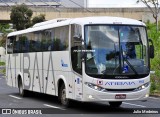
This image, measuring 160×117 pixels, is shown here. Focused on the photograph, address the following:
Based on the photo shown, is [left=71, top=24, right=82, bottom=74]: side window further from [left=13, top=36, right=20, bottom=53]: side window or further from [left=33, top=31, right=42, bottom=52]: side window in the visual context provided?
[left=13, top=36, right=20, bottom=53]: side window

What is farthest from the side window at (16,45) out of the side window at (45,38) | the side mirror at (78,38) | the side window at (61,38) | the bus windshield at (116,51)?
the bus windshield at (116,51)

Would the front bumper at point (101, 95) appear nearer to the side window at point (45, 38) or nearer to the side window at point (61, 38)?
the side window at point (61, 38)

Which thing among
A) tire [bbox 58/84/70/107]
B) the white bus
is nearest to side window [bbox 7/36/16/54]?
the white bus

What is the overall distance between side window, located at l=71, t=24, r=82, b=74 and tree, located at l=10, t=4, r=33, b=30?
47.8 meters

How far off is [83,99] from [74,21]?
2933mm

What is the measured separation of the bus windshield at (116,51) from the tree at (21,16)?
48478mm

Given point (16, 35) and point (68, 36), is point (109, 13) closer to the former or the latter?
point (16, 35)

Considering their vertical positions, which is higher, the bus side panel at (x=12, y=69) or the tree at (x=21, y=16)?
the tree at (x=21, y=16)

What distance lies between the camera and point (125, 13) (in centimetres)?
7238

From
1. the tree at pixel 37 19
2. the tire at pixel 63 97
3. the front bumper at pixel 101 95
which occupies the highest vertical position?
the tree at pixel 37 19

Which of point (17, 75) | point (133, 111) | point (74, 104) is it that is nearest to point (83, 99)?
point (133, 111)

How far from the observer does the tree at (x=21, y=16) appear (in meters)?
65.2

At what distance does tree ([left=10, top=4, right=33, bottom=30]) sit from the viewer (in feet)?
214

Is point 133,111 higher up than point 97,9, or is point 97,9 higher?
point 97,9
